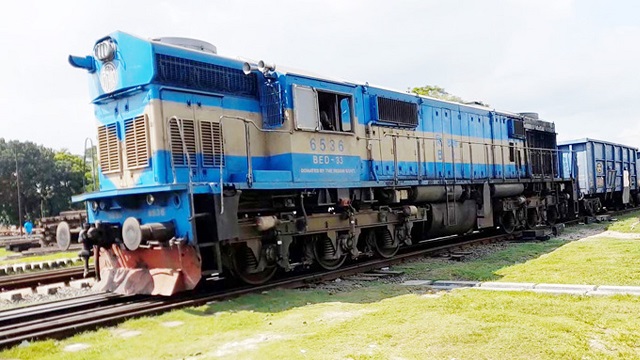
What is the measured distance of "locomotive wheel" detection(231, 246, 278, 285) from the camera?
809cm

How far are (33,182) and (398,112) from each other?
51.3 meters

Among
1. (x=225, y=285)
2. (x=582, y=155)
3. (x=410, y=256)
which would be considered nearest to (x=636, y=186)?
(x=582, y=155)

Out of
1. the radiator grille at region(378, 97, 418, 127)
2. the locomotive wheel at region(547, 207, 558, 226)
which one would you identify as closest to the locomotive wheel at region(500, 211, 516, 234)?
the locomotive wheel at region(547, 207, 558, 226)

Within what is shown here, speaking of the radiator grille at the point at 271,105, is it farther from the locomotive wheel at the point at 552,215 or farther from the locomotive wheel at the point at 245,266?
the locomotive wheel at the point at 552,215

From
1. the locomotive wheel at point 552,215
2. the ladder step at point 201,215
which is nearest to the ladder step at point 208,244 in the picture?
the ladder step at point 201,215

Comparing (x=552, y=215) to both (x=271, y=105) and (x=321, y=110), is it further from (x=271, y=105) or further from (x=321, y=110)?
(x=271, y=105)

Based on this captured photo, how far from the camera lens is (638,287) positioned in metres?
6.53

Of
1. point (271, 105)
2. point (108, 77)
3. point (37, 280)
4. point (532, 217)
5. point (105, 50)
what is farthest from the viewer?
point (532, 217)

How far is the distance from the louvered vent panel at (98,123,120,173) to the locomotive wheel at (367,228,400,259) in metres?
5.08

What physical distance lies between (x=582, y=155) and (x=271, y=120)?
1645 cm

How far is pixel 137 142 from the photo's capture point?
764 centimetres

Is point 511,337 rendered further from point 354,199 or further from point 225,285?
point 354,199

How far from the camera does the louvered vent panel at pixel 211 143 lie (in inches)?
310

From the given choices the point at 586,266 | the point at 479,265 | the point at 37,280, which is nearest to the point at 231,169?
the point at 479,265
